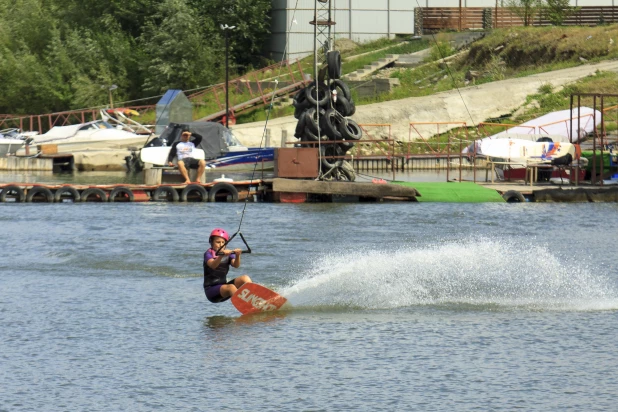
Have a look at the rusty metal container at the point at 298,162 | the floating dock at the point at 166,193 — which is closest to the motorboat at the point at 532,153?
the floating dock at the point at 166,193

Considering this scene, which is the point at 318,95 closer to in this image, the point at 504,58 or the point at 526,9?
the point at 504,58

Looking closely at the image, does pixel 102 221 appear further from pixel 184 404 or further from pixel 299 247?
pixel 184 404

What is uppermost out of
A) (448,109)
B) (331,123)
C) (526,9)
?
(526,9)

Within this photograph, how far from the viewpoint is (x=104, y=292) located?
19578mm

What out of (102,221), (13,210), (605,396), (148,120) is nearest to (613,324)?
(605,396)

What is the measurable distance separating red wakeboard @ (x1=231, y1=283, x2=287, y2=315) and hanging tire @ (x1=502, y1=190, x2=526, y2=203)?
665 inches

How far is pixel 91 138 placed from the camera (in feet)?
170

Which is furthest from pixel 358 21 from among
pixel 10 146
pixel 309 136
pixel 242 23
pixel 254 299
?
pixel 254 299

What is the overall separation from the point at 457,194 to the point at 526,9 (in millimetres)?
32273

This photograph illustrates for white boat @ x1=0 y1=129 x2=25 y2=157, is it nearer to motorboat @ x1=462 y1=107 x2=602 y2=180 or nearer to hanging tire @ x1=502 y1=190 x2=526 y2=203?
motorboat @ x1=462 y1=107 x2=602 y2=180

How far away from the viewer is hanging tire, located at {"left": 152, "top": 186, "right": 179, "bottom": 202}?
33688 millimetres

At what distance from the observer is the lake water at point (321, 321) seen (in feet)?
43.0

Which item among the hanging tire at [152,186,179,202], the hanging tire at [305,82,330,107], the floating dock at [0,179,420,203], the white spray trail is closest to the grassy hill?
the hanging tire at [305,82,330,107]

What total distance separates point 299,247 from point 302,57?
39.6m
